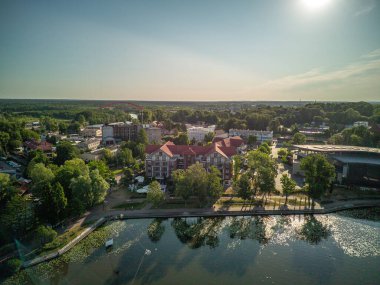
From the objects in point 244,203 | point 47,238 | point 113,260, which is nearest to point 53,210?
point 47,238

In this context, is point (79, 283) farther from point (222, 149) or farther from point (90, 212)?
point (222, 149)

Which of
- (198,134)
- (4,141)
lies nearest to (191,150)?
(198,134)

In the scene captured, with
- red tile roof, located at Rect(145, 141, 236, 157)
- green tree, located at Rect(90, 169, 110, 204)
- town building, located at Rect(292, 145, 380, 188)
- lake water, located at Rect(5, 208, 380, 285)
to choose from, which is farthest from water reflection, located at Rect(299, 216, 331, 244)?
green tree, located at Rect(90, 169, 110, 204)

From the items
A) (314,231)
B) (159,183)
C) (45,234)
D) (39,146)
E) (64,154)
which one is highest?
(64,154)

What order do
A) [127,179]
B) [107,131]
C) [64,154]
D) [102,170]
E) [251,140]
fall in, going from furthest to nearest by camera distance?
[107,131], [251,140], [64,154], [127,179], [102,170]

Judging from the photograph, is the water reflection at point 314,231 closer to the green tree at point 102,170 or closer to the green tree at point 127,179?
the green tree at point 127,179

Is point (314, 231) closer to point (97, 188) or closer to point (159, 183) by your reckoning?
point (159, 183)

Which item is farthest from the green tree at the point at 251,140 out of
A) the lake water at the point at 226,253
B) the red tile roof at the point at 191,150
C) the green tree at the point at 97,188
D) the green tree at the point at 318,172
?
the green tree at the point at 97,188
